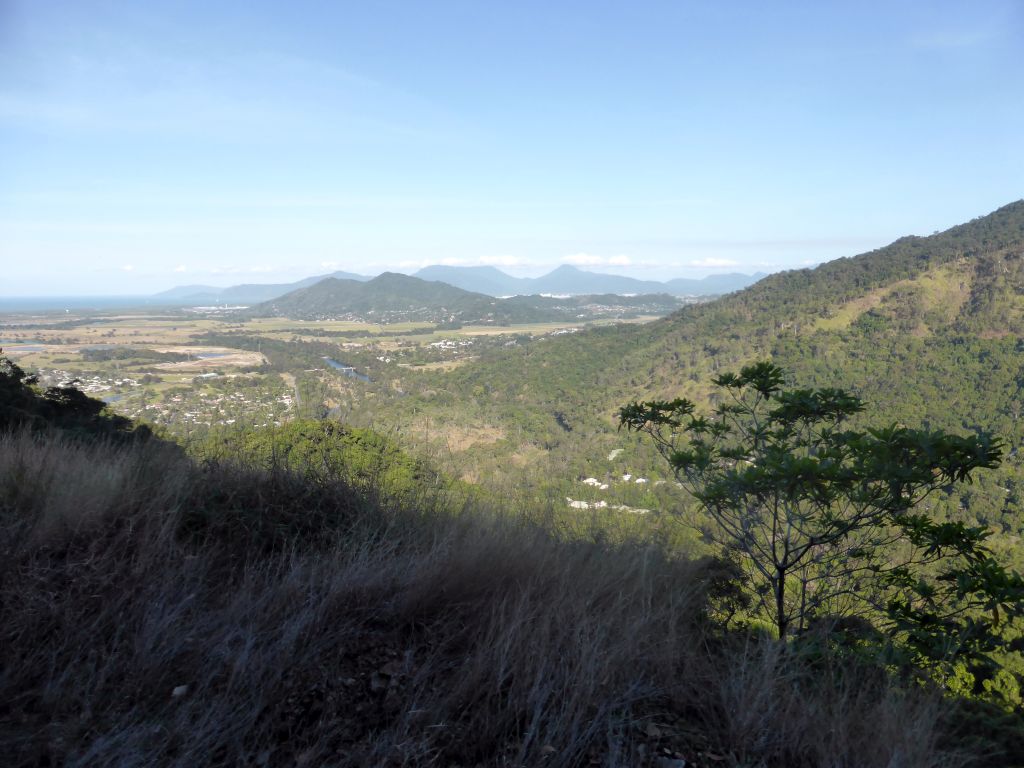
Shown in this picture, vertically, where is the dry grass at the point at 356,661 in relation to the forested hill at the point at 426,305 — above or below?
below

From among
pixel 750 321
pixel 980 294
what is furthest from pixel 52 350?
pixel 980 294

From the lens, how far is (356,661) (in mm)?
1772

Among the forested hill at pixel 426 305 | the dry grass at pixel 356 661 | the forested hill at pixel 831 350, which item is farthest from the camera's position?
the forested hill at pixel 426 305

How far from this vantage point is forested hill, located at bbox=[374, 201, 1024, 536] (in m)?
36.8

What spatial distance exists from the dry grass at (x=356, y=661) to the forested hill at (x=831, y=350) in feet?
91.4

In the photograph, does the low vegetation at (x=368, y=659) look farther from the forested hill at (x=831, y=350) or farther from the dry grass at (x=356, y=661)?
the forested hill at (x=831, y=350)

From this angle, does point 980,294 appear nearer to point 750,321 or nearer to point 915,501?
point 750,321

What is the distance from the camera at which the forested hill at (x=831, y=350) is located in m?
36.8

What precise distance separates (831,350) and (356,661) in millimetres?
54187

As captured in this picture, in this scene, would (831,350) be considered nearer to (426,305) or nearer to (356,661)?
(356,661)

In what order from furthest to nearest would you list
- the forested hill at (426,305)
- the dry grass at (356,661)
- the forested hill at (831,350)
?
1. the forested hill at (426,305)
2. the forested hill at (831,350)
3. the dry grass at (356,661)

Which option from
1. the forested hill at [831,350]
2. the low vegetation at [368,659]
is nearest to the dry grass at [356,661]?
the low vegetation at [368,659]

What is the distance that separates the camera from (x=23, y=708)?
4.67ft

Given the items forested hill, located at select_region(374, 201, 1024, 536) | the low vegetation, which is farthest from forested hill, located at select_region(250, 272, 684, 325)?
the low vegetation
